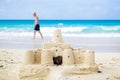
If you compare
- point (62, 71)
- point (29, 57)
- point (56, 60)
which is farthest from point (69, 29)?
point (62, 71)

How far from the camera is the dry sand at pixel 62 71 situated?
26.5ft

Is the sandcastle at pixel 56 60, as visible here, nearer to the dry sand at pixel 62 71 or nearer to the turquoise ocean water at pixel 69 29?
the dry sand at pixel 62 71

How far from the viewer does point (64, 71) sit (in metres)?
8.07

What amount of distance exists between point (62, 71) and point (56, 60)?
72cm

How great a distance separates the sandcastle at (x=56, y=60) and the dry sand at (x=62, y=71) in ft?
0.48

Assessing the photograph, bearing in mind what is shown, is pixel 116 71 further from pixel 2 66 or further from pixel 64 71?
pixel 2 66

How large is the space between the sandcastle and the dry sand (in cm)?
15

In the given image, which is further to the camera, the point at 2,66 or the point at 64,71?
the point at 2,66

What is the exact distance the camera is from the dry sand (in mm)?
8070

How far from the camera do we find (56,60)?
8.71 metres

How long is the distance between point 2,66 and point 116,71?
3.43m

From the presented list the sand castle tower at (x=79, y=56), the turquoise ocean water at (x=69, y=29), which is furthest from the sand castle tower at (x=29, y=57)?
the turquoise ocean water at (x=69, y=29)

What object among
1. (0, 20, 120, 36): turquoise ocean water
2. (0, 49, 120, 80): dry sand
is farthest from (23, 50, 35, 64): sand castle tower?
(0, 20, 120, 36): turquoise ocean water

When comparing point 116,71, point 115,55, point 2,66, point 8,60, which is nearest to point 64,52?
point 116,71
